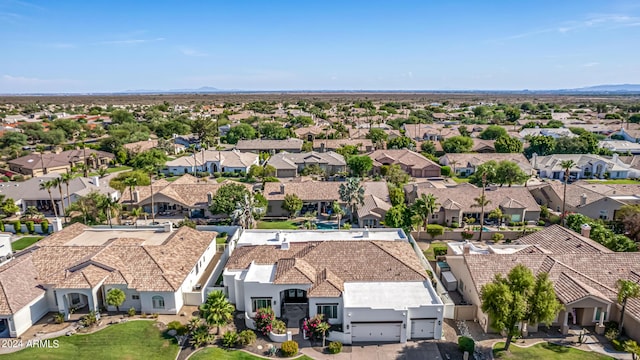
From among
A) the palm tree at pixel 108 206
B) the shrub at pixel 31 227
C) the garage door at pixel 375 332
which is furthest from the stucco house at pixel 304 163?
the garage door at pixel 375 332

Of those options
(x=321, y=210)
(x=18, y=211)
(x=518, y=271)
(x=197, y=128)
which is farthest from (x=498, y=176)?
(x=197, y=128)

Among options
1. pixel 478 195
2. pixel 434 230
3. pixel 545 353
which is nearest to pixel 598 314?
pixel 545 353

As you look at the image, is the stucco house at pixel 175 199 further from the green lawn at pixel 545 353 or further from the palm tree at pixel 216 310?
the green lawn at pixel 545 353

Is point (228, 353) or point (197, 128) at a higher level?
point (197, 128)

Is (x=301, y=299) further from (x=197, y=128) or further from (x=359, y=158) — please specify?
(x=197, y=128)

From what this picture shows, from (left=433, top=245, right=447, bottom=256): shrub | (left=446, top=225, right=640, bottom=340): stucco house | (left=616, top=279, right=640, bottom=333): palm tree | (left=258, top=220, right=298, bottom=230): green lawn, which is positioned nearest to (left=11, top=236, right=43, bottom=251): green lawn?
(left=258, top=220, right=298, bottom=230): green lawn

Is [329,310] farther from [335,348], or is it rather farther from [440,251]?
[440,251]
